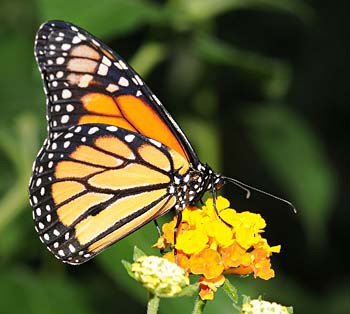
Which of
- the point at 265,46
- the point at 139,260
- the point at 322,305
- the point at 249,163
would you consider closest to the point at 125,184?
the point at 139,260

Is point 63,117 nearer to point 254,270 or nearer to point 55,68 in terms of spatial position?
point 55,68

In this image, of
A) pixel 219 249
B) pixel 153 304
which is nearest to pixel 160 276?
pixel 153 304

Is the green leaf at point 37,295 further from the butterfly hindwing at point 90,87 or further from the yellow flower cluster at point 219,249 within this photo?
the yellow flower cluster at point 219,249

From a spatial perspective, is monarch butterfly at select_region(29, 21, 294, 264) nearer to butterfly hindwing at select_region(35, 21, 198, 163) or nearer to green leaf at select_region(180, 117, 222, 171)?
butterfly hindwing at select_region(35, 21, 198, 163)

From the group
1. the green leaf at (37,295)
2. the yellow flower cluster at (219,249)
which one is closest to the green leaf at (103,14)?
the green leaf at (37,295)

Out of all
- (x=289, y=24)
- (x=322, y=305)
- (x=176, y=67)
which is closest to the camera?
(x=176, y=67)

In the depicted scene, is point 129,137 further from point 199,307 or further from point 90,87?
point 199,307
